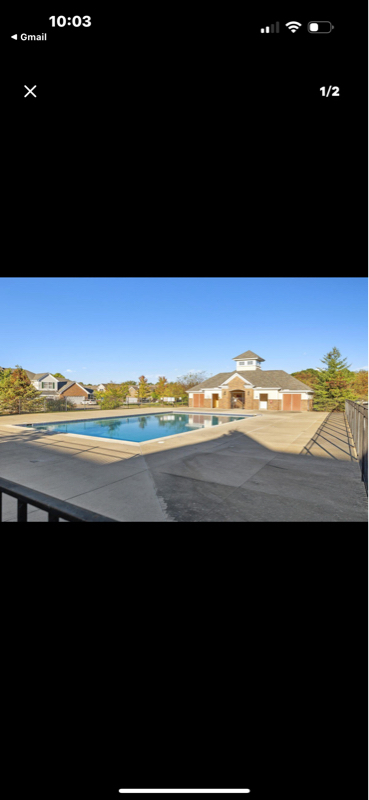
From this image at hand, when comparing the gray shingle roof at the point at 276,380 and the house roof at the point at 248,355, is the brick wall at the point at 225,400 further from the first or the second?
the house roof at the point at 248,355

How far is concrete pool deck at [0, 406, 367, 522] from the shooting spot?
4.77 m

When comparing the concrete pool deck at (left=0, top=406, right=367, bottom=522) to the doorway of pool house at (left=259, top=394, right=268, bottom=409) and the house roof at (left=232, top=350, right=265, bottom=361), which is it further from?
the house roof at (left=232, top=350, right=265, bottom=361)

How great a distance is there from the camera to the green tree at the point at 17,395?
21781mm

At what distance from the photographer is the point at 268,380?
30797 millimetres

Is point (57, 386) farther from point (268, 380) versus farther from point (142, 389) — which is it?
point (268, 380)

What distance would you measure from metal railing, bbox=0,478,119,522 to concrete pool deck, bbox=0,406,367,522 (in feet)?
6.81

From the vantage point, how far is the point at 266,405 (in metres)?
30.0

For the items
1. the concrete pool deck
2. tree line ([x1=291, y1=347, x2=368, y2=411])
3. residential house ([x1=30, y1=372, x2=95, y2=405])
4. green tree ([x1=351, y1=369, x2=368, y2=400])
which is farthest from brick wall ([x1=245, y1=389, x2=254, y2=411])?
residential house ([x1=30, y1=372, x2=95, y2=405])
